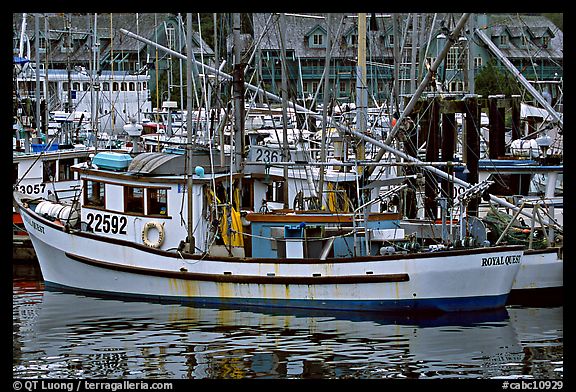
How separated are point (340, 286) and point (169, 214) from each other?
4.05m

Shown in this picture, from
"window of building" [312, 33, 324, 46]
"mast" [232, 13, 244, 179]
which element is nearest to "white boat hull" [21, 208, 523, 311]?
"mast" [232, 13, 244, 179]

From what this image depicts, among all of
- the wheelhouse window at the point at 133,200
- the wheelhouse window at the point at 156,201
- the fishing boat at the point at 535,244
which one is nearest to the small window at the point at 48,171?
the wheelhouse window at the point at 133,200

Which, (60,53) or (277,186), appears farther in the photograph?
(60,53)

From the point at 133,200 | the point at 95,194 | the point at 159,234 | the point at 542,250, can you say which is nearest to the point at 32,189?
the point at 95,194

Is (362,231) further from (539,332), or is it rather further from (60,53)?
(60,53)

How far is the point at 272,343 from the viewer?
794 inches

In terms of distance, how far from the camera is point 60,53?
6481 cm

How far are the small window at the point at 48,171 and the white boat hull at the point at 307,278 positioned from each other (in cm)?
869

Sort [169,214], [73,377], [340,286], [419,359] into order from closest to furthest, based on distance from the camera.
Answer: [73,377], [419,359], [340,286], [169,214]

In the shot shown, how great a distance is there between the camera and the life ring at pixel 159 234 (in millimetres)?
24391

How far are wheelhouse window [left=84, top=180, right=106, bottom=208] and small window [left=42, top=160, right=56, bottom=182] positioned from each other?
844cm

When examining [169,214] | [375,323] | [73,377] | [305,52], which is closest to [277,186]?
[169,214]

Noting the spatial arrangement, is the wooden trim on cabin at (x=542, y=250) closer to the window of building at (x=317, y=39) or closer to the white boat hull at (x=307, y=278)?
the white boat hull at (x=307, y=278)

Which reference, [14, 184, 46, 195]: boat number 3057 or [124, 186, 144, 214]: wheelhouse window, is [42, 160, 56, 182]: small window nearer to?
[14, 184, 46, 195]: boat number 3057
